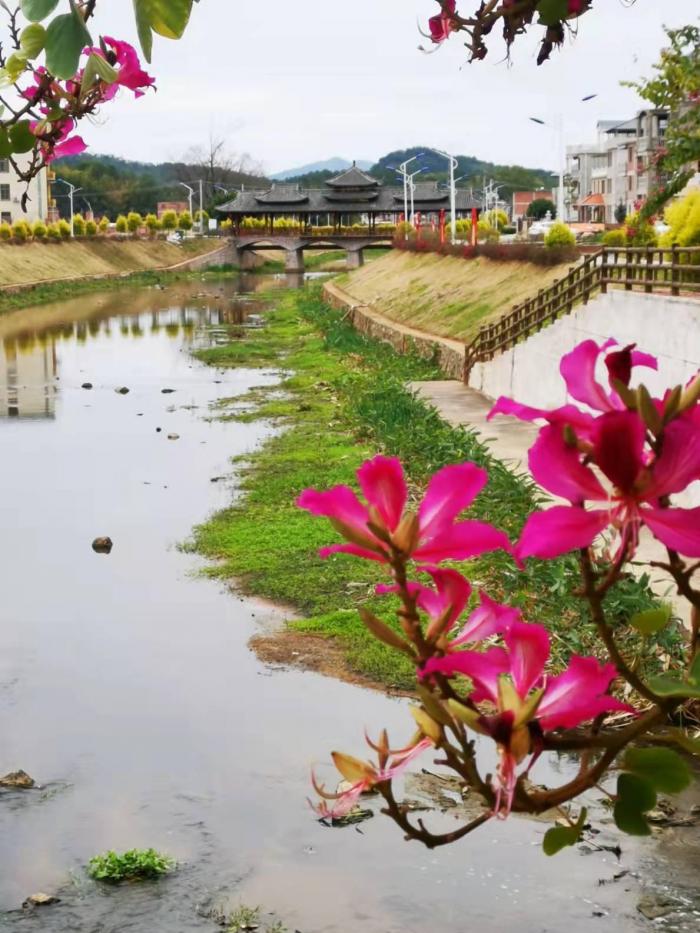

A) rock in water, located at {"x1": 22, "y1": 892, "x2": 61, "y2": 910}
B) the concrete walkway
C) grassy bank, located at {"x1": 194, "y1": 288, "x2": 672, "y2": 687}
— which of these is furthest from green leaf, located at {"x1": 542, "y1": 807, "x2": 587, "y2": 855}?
the concrete walkway

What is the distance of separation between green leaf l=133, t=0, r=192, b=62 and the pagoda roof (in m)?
83.3

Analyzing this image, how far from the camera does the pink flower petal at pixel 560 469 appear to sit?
1013 mm

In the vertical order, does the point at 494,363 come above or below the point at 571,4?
below

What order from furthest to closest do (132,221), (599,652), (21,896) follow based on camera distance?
1. (132,221)
2. (599,652)
3. (21,896)

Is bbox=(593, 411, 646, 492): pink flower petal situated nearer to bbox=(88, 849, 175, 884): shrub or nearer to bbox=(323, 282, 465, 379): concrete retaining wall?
bbox=(88, 849, 175, 884): shrub

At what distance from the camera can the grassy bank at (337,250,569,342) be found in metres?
24.8

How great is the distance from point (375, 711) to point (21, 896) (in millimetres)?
2578

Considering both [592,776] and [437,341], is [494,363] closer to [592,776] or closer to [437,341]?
[437,341]

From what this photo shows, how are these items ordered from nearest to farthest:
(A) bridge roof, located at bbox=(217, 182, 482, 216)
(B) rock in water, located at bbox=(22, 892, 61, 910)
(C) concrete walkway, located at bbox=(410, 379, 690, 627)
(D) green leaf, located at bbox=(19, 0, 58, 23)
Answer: (D) green leaf, located at bbox=(19, 0, 58, 23) → (B) rock in water, located at bbox=(22, 892, 61, 910) → (C) concrete walkway, located at bbox=(410, 379, 690, 627) → (A) bridge roof, located at bbox=(217, 182, 482, 216)

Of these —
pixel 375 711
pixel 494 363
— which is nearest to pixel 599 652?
pixel 375 711

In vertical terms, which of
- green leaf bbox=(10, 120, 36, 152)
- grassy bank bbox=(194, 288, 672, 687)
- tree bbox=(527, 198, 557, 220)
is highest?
tree bbox=(527, 198, 557, 220)

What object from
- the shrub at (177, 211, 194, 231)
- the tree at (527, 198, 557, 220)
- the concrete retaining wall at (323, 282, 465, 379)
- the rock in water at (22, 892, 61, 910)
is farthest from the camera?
the tree at (527, 198, 557, 220)

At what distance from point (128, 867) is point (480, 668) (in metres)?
5.00

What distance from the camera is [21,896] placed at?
5625mm
